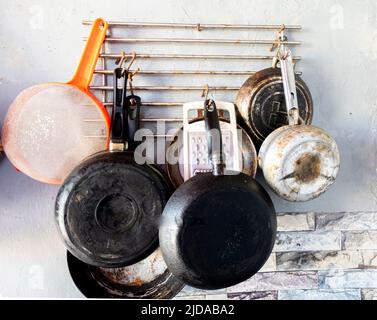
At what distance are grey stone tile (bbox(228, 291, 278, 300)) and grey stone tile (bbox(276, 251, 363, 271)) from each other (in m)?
0.07

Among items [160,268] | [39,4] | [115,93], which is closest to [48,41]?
[39,4]

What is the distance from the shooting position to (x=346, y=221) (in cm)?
93

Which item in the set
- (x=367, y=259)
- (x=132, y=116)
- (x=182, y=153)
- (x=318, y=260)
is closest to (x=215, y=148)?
(x=182, y=153)

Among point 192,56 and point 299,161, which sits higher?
point 192,56

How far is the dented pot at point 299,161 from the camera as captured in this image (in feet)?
2.45

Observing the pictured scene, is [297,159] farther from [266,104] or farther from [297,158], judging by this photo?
[266,104]

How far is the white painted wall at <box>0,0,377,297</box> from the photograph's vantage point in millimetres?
826

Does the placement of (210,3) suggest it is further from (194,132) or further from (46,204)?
(46,204)

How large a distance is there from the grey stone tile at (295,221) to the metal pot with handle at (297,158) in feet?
0.45

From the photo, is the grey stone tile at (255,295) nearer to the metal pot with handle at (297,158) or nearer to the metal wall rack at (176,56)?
the metal pot with handle at (297,158)

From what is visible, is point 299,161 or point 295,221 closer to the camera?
point 299,161

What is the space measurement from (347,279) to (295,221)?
0.74 feet

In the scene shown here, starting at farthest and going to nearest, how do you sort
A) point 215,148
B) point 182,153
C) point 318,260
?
point 318,260 → point 182,153 → point 215,148
